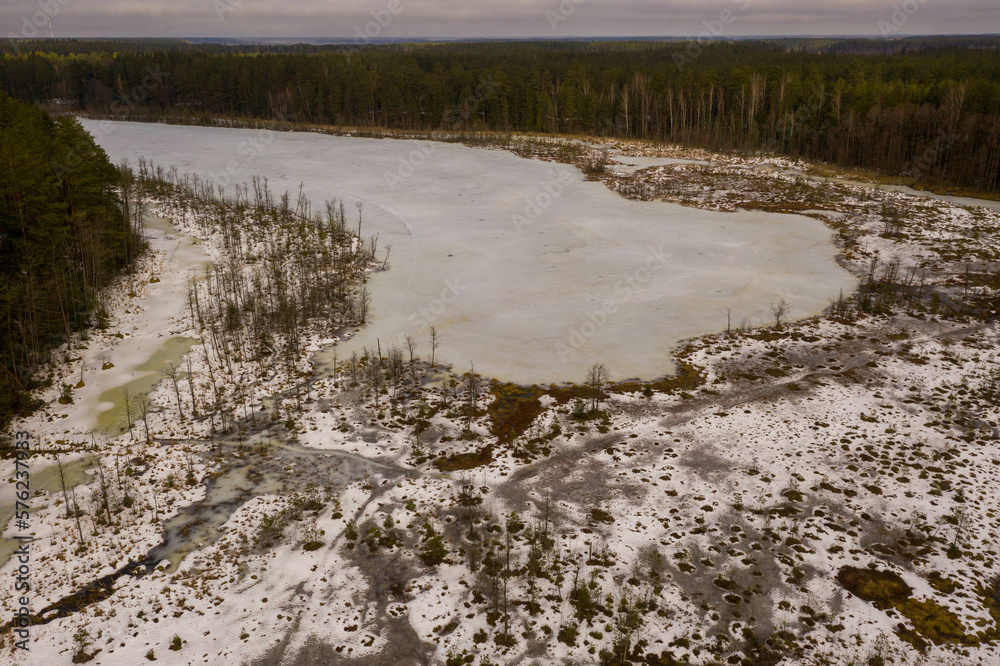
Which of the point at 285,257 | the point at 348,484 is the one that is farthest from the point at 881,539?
the point at 285,257

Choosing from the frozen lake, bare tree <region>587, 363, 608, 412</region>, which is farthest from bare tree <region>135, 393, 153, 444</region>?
bare tree <region>587, 363, 608, 412</region>

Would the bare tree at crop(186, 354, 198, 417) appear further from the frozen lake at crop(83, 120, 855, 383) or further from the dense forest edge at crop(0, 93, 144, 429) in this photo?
the frozen lake at crop(83, 120, 855, 383)

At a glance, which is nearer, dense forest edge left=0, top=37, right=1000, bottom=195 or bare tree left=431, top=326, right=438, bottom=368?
bare tree left=431, top=326, right=438, bottom=368

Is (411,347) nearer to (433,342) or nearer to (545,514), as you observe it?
(433,342)

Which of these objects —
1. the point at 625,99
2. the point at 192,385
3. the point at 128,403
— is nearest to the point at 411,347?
the point at 192,385

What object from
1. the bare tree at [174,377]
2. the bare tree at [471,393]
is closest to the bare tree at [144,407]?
the bare tree at [174,377]

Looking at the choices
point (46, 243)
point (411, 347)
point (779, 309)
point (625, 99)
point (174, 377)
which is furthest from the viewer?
point (625, 99)

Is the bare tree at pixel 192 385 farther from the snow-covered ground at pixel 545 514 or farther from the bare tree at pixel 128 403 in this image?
the bare tree at pixel 128 403
